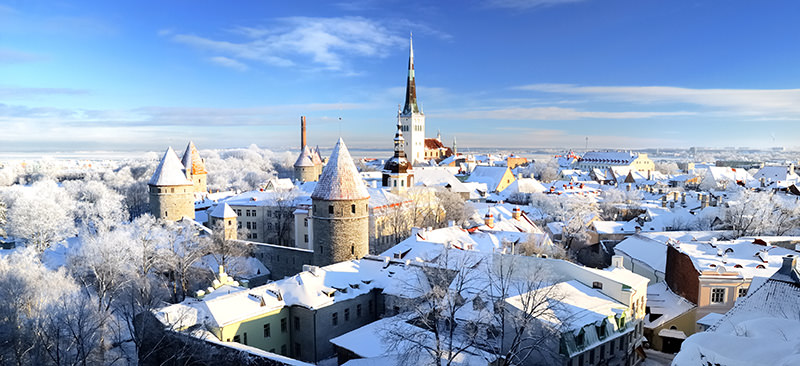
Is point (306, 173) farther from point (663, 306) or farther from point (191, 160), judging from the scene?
point (663, 306)

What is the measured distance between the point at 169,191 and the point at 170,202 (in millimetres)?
979

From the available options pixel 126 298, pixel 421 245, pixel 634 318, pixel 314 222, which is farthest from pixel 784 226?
pixel 126 298

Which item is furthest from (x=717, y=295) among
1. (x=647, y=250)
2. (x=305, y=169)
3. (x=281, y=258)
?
(x=305, y=169)

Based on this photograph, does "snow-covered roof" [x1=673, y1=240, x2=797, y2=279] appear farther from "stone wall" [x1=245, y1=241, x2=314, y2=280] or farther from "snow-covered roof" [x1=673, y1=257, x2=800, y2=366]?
"stone wall" [x1=245, y1=241, x2=314, y2=280]

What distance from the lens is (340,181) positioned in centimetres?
3017

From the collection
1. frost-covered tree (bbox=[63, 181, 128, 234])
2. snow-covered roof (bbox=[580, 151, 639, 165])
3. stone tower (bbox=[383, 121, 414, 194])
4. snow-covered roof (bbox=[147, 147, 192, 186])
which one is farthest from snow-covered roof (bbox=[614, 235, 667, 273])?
snow-covered roof (bbox=[580, 151, 639, 165])

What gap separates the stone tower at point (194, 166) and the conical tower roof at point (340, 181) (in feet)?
97.5

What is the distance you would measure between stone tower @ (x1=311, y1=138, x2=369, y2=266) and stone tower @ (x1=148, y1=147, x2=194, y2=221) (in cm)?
1982

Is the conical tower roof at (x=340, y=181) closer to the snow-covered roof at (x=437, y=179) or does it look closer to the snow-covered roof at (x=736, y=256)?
the snow-covered roof at (x=736, y=256)

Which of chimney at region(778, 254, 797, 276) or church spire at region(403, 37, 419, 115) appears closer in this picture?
chimney at region(778, 254, 797, 276)

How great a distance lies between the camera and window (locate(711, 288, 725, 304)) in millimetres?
24656

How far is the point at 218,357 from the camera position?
17984 mm

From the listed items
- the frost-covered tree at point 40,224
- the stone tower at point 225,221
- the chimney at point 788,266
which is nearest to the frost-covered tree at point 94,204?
the frost-covered tree at point 40,224

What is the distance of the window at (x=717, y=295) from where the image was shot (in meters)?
24.7
